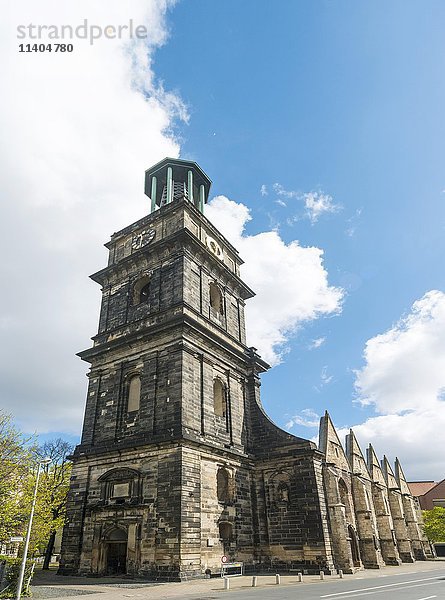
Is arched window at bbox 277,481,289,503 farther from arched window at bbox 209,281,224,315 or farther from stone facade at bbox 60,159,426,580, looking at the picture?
arched window at bbox 209,281,224,315

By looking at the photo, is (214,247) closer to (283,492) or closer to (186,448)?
(186,448)

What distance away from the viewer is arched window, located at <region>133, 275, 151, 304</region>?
2690 cm

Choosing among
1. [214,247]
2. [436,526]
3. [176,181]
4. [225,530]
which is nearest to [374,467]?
[436,526]

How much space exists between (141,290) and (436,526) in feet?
Answer: 140

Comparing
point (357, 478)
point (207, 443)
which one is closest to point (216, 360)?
point (207, 443)

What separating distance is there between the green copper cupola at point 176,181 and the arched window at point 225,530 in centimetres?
2081

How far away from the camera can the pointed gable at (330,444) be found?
2716 cm

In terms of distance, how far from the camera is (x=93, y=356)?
25641 mm

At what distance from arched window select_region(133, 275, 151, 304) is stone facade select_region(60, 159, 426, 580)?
0.08 metres

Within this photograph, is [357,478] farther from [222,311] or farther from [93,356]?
[93,356]

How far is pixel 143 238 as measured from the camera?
2845cm

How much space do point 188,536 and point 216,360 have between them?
9451 millimetres

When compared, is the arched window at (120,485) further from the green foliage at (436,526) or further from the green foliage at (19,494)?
the green foliage at (436,526)

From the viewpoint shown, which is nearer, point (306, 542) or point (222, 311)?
point (306, 542)
